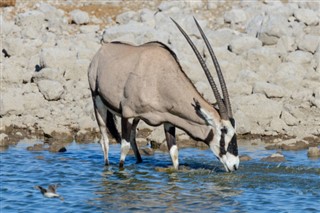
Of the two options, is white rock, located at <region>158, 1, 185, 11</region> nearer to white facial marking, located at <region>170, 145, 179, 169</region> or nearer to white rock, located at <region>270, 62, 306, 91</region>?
white rock, located at <region>270, 62, 306, 91</region>

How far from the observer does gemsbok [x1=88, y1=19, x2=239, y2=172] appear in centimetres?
1189

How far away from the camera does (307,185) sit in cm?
1133

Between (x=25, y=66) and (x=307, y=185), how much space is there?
10558 millimetres

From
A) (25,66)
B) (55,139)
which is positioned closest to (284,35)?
(25,66)

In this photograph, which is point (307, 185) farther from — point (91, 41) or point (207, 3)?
point (207, 3)

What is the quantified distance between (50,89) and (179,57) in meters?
3.28

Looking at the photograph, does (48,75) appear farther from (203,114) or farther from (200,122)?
(203,114)

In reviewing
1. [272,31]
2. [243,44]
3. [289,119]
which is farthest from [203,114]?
[272,31]

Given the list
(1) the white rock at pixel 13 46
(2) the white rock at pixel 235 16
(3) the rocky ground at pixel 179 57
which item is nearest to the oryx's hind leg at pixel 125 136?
(3) the rocky ground at pixel 179 57

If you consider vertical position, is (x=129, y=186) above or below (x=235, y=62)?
below

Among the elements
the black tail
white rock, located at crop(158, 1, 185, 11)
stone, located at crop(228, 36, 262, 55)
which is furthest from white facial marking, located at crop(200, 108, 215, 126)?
white rock, located at crop(158, 1, 185, 11)

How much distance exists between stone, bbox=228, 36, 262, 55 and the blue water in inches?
241

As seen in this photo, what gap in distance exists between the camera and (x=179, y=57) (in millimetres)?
19859

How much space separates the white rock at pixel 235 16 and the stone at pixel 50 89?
27.0 feet
